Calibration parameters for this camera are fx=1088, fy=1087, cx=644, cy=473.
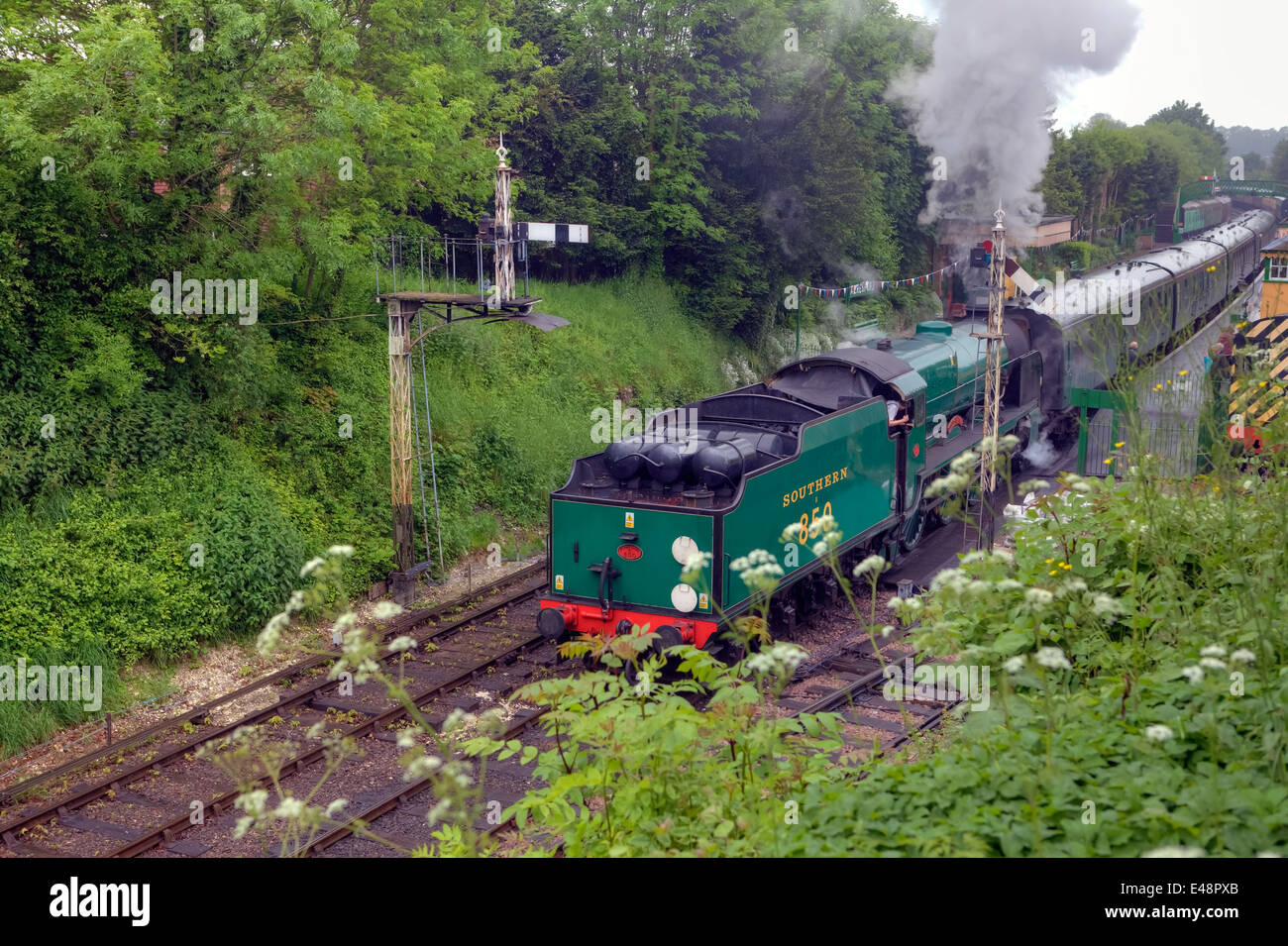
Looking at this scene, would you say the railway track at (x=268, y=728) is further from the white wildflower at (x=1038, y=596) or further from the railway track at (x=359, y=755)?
the white wildflower at (x=1038, y=596)

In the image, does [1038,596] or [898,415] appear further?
[898,415]

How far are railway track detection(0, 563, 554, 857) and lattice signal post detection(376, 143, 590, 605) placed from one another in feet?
4.17

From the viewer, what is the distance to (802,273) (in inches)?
1228

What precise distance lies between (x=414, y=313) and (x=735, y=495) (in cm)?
617

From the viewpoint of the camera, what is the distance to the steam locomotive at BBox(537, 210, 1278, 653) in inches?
454

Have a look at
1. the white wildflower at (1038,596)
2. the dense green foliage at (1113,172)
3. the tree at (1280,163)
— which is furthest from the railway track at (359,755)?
the tree at (1280,163)

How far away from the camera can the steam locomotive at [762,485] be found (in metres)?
11.5

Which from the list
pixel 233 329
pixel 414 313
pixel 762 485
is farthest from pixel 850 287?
pixel 762 485

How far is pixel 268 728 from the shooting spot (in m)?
11.1

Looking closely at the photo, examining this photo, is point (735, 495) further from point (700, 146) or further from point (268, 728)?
point (700, 146)

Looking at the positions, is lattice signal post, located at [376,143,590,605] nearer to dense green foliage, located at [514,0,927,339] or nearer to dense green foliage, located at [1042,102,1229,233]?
dense green foliage, located at [514,0,927,339]

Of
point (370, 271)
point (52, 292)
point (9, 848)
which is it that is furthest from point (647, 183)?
point (9, 848)

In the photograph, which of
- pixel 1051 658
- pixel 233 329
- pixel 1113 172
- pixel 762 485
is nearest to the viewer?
pixel 1051 658

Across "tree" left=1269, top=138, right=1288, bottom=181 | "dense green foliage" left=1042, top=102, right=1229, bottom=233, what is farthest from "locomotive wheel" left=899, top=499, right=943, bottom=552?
"tree" left=1269, top=138, right=1288, bottom=181
